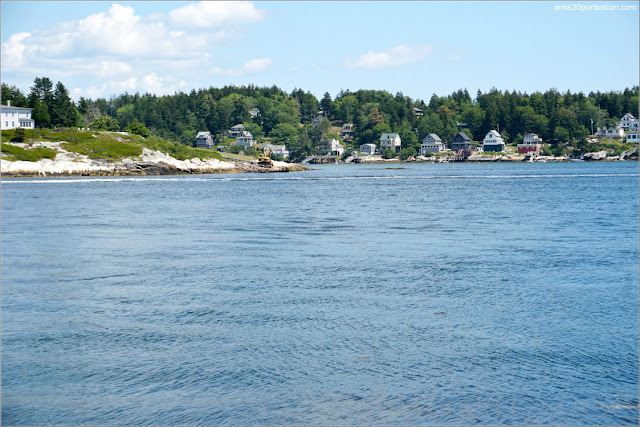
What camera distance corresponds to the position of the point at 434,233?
3175 cm

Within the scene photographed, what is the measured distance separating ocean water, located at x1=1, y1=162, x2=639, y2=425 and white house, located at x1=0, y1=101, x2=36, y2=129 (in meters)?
110

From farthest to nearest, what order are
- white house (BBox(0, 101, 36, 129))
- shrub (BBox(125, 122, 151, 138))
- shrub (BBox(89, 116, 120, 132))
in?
shrub (BBox(89, 116, 120, 132))
shrub (BBox(125, 122, 151, 138))
white house (BBox(0, 101, 36, 129))

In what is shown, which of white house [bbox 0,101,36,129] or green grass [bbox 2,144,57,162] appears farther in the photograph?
white house [bbox 0,101,36,129]

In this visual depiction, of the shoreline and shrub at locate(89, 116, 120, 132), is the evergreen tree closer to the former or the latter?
shrub at locate(89, 116, 120, 132)

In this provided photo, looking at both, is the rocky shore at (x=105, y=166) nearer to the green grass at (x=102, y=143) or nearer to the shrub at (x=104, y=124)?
the green grass at (x=102, y=143)

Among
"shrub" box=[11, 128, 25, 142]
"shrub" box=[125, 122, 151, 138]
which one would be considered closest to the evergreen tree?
"shrub" box=[125, 122, 151, 138]

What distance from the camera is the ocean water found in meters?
10.2

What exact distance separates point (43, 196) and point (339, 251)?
45.1 m

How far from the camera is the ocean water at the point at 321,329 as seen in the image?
Answer: 10.2 metres

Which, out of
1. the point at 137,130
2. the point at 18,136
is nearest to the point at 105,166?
the point at 18,136

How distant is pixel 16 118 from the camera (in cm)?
12912

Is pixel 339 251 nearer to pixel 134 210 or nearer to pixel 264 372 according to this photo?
pixel 264 372

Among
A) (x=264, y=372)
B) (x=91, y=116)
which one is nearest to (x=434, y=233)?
(x=264, y=372)

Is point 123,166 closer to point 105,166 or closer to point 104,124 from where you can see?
point 105,166
